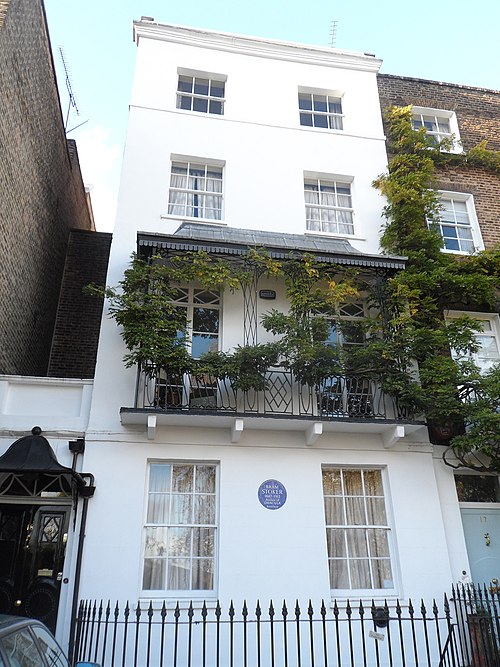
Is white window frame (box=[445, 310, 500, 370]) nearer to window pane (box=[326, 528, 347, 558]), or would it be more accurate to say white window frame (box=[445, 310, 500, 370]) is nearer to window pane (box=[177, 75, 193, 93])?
window pane (box=[326, 528, 347, 558])

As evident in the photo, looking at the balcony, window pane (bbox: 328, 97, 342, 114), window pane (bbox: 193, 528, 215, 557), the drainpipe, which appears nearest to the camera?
the drainpipe

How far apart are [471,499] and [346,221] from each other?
22.2 ft

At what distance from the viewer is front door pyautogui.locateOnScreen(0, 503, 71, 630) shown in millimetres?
8500

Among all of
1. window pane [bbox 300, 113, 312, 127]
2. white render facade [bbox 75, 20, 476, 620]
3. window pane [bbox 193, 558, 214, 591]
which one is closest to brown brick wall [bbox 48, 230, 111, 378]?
white render facade [bbox 75, 20, 476, 620]

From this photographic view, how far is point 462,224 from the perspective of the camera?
13281 millimetres

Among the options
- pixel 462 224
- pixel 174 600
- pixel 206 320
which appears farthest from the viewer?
pixel 462 224

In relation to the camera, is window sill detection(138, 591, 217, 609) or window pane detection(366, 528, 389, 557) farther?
window pane detection(366, 528, 389, 557)

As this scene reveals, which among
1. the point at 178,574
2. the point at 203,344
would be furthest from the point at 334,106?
the point at 178,574

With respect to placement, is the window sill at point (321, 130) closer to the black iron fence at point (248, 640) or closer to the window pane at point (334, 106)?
the window pane at point (334, 106)

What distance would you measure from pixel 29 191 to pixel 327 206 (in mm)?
6779

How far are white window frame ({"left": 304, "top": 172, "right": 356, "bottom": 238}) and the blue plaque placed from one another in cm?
581

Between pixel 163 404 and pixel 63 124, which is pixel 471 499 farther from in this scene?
pixel 63 124

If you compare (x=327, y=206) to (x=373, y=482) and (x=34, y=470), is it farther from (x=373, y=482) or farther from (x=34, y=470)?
(x=34, y=470)

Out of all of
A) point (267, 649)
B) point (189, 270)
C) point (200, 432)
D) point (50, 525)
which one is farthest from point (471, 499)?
point (50, 525)
